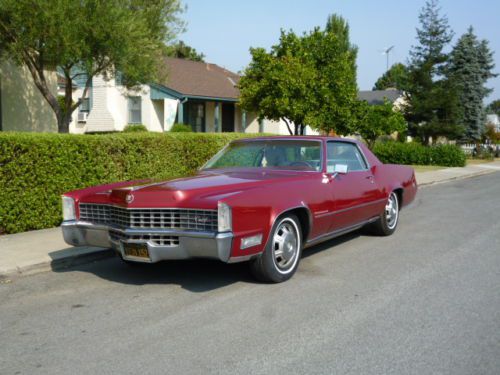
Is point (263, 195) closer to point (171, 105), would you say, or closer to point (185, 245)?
point (185, 245)

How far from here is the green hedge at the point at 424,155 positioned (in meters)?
27.8

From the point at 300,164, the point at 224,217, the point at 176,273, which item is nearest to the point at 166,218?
the point at 224,217

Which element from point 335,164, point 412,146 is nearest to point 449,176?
point 412,146

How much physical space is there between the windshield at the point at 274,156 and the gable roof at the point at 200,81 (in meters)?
18.1

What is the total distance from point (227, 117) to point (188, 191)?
2463cm

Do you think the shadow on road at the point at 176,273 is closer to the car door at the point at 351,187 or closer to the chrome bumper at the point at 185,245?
the chrome bumper at the point at 185,245

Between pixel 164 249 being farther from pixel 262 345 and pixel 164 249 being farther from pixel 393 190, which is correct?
pixel 393 190

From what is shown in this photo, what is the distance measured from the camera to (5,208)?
8.00 metres

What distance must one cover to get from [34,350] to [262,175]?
3000 millimetres

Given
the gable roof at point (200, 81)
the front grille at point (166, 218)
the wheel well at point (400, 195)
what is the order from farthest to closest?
the gable roof at point (200, 81) < the wheel well at point (400, 195) < the front grille at point (166, 218)

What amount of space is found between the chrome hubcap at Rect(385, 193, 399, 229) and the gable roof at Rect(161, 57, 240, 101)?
57.6ft

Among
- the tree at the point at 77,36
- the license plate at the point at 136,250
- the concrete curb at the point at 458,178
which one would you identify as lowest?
the concrete curb at the point at 458,178

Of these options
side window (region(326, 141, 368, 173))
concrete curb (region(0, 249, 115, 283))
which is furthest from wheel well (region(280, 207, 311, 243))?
concrete curb (region(0, 249, 115, 283))

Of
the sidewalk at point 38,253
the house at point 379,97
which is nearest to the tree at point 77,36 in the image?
the sidewalk at point 38,253
